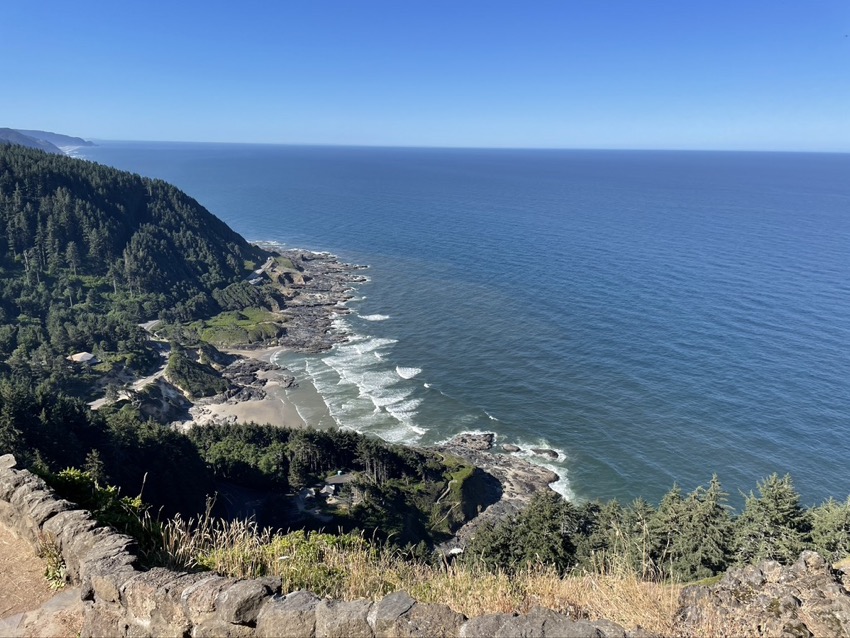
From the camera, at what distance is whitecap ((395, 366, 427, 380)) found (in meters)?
66.9

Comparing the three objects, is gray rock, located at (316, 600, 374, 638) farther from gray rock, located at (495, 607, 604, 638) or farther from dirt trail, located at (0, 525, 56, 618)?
dirt trail, located at (0, 525, 56, 618)

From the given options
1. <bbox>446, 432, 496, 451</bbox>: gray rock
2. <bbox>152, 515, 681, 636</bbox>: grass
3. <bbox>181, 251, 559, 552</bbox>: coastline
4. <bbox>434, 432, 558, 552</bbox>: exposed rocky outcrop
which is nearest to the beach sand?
<bbox>181, 251, 559, 552</bbox>: coastline

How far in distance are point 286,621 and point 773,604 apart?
8.17m

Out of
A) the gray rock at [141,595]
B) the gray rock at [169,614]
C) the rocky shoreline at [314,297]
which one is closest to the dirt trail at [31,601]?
the gray rock at [141,595]

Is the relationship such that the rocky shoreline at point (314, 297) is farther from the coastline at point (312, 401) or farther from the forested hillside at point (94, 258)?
the forested hillside at point (94, 258)

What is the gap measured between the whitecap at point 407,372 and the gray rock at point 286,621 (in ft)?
192

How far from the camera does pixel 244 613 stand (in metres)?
7.88

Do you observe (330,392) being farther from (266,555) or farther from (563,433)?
(266,555)

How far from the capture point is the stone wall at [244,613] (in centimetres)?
745

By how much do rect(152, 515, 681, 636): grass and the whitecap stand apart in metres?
55.4

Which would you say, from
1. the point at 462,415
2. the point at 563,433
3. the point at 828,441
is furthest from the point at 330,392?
the point at 828,441

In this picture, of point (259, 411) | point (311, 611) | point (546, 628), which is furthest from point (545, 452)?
point (311, 611)

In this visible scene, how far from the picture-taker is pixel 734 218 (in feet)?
518

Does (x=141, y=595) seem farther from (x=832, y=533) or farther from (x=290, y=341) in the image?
(x=290, y=341)
